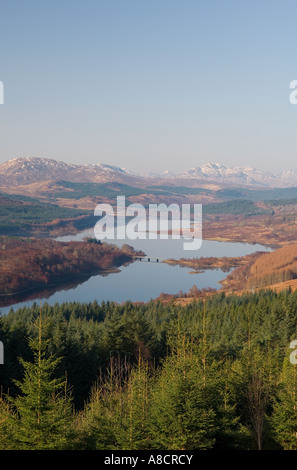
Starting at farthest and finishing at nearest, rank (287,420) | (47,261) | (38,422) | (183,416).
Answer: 1. (47,261)
2. (287,420)
3. (183,416)
4. (38,422)

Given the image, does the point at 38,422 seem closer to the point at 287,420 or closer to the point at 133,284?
the point at 287,420

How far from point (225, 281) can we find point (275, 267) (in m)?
12.2

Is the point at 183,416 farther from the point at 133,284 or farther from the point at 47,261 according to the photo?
the point at 47,261

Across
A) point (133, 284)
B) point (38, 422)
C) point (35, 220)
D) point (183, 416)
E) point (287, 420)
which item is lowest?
point (133, 284)

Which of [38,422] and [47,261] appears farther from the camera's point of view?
[47,261]

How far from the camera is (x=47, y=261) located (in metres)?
94.0

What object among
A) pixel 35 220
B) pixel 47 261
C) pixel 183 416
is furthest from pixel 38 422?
pixel 35 220

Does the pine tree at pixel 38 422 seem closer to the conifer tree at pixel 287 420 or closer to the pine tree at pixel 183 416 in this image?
the pine tree at pixel 183 416

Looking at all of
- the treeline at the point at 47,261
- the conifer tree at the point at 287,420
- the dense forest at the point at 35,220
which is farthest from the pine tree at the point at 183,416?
the dense forest at the point at 35,220

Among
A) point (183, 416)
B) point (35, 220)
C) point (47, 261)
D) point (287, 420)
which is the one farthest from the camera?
point (35, 220)

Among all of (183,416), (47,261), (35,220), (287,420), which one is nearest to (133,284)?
(47,261)

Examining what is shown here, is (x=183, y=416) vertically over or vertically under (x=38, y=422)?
under

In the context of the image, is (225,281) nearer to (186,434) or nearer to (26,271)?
(26,271)
